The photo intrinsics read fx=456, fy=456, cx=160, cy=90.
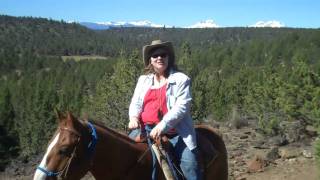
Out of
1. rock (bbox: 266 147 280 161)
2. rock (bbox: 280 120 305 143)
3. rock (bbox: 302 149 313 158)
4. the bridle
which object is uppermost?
the bridle

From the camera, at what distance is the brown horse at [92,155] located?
330cm

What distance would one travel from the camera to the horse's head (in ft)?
10.7

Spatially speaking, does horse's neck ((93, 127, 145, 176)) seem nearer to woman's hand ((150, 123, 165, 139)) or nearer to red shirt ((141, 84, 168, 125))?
woman's hand ((150, 123, 165, 139))

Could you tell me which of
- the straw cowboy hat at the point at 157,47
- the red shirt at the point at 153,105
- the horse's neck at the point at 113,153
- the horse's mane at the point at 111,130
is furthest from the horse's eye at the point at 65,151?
the straw cowboy hat at the point at 157,47

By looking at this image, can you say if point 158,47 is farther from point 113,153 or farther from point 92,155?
point 92,155

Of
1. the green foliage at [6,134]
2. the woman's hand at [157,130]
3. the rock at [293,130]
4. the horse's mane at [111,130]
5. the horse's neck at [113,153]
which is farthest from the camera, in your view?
the green foliage at [6,134]

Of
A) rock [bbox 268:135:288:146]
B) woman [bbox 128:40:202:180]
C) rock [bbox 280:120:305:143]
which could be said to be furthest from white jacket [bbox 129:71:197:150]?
rock [bbox 280:120:305:143]

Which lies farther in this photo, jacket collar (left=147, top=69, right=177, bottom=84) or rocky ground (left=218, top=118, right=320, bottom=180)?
rocky ground (left=218, top=118, right=320, bottom=180)

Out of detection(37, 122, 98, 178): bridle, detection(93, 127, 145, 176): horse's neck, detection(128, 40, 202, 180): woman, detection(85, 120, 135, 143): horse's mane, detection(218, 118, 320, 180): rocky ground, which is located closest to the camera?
detection(37, 122, 98, 178): bridle

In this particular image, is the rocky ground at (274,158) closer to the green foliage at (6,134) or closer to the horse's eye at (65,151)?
the horse's eye at (65,151)

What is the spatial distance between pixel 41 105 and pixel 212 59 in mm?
66803

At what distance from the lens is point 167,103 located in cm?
421

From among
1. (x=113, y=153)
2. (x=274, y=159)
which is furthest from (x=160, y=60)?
(x=274, y=159)

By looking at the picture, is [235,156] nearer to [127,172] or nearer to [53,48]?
[127,172]
